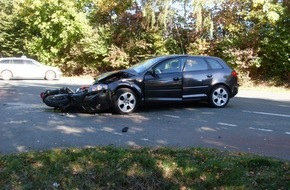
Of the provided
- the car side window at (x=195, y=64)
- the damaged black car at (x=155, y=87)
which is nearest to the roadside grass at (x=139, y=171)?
the damaged black car at (x=155, y=87)

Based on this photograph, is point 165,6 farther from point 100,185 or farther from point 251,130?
point 100,185

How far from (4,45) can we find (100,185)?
3599 centimetres

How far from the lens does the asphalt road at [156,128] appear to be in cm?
Answer: 648

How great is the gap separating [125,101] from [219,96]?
9.54 ft

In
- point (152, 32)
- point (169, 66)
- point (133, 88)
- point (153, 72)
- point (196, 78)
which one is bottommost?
point (133, 88)

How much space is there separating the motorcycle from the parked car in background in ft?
53.0

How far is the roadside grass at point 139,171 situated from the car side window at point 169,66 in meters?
5.00

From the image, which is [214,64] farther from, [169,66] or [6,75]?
[6,75]

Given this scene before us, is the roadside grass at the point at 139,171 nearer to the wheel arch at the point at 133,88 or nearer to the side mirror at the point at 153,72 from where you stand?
the wheel arch at the point at 133,88

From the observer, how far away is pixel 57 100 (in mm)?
9805

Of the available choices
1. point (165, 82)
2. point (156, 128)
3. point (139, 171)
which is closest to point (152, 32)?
point (165, 82)

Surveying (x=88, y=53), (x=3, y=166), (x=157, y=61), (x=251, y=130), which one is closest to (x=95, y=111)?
(x=157, y=61)

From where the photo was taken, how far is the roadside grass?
4827mm

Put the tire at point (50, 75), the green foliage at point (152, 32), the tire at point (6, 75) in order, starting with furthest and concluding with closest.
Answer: the tire at point (50, 75), the tire at point (6, 75), the green foliage at point (152, 32)
